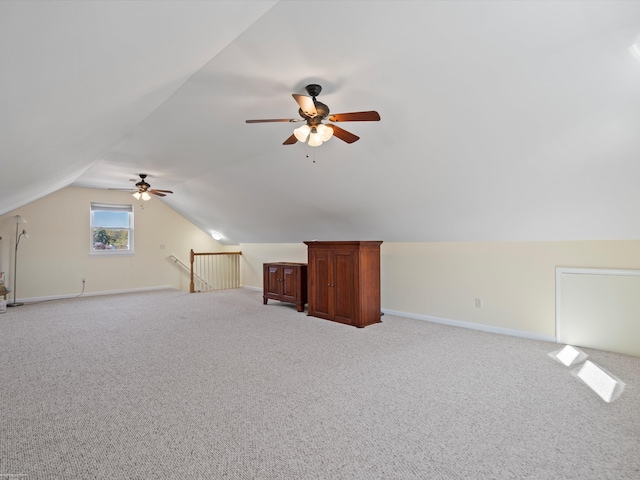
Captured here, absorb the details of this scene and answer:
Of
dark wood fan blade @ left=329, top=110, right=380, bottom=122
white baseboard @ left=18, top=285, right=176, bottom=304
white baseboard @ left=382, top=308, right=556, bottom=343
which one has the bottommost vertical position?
white baseboard @ left=382, top=308, right=556, bottom=343

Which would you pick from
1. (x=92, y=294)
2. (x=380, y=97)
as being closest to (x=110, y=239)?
(x=92, y=294)

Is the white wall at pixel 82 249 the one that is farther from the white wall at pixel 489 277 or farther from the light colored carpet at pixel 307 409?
the white wall at pixel 489 277

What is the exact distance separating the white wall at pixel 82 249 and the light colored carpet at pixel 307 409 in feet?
11.0

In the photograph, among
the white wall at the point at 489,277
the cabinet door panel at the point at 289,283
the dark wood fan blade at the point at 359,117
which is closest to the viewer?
the dark wood fan blade at the point at 359,117

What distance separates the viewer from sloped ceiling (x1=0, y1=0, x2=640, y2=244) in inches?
61.6

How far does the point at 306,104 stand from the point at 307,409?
2.31 m

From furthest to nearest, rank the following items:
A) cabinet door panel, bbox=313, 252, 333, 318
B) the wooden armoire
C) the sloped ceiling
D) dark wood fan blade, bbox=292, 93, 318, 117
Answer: cabinet door panel, bbox=313, 252, 333, 318, the wooden armoire, dark wood fan blade, bbox=292, 93, 318, 117, the sloped ceiling

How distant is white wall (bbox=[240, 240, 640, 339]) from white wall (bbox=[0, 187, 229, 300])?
598 centimetres

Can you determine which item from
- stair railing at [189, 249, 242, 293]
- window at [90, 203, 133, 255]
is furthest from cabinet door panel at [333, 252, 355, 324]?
window at [90, 203, 133, 255]

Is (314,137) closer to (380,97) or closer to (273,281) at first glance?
(380,97)

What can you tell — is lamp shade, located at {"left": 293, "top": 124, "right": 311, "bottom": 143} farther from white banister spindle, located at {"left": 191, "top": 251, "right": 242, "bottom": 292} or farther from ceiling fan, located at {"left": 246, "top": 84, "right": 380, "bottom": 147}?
white banister spindle, located at {"left": 191, "top": 251, "right": 242, "bottom": 292}

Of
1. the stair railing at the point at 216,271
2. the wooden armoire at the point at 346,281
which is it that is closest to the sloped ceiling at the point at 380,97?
the wooden armoire at the point at 346,281

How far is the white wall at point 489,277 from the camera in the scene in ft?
12.8

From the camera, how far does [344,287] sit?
16.7 feet
